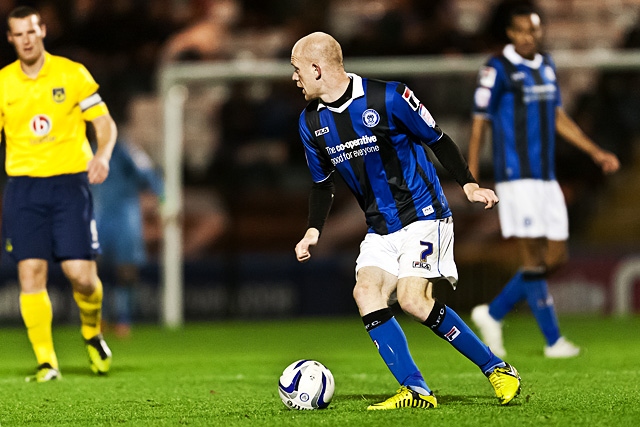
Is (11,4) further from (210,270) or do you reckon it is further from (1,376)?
(1,376)

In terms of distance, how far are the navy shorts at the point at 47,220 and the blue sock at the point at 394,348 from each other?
249 centimetres

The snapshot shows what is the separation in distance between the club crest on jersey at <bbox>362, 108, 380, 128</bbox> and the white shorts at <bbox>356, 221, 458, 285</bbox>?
49 centimetres

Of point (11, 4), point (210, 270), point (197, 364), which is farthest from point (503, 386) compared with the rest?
point (11, 4)

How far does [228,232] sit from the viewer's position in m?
13.7

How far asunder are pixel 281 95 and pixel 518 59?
5874 mm

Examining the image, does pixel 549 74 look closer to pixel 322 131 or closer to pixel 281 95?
pixel 322 131

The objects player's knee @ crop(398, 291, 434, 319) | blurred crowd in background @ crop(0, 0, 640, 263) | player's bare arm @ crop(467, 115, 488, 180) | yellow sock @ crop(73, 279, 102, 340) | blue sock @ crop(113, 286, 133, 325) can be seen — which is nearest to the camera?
player's knee @ crop(398, 291, 434, 319)

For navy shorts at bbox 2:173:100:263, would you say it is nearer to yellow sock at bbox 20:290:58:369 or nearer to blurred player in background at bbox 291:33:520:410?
yellow sock at bbox 20:290:58:369

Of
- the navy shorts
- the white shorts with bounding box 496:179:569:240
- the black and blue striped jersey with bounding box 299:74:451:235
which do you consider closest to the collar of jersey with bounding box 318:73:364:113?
the black and blue striped jersey with bounding box 299:74:451:235

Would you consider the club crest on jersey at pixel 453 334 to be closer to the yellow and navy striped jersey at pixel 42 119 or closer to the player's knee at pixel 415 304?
the player's knee at pixel 415 304

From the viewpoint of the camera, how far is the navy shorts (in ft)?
23.4

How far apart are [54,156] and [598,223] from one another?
764 cm

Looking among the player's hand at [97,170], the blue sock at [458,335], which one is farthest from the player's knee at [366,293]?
the player's hand at [97,170]

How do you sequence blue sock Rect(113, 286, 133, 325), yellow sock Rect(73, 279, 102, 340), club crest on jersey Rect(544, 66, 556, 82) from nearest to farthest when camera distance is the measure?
yellow sock Rect(73, 279, 102, 340)
club crest on jersey Rect(544, 66, 556, 82)
blue sock Rect(113, 286, 133, 325)
